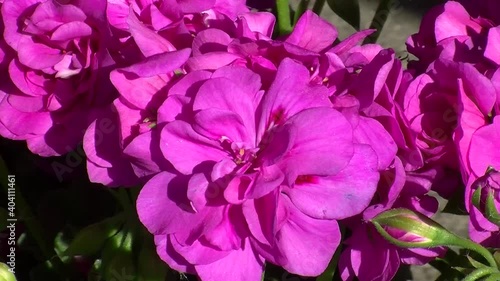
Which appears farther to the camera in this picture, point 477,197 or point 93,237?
point 93,237

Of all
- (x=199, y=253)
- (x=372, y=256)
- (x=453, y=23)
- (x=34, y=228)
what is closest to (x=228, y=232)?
(x=199, y=253)

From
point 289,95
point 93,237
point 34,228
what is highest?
point 289,95

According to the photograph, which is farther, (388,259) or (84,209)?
(84,209)

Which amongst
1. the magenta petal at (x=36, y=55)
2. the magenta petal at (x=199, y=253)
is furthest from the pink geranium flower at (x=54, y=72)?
the magenta petal at (x=199, y=253)

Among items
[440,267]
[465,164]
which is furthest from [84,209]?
[465,164]

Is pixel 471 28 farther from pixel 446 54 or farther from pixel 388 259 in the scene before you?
pixel 388 259

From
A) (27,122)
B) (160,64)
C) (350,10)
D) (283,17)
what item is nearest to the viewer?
(160,64)

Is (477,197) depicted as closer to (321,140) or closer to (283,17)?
(321,140)
